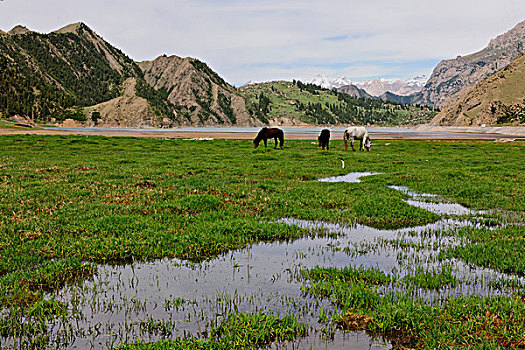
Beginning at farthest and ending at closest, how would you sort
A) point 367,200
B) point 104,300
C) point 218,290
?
point 367,200
point 218,290
point 104,300

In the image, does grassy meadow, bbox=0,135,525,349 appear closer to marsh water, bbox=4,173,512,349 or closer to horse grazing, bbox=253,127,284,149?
marsh water, bbox=4,173,512,349

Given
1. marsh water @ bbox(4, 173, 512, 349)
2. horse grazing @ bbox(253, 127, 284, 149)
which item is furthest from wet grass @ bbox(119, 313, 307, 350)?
horse grazing @ bbox(253, 127, 284, 149)

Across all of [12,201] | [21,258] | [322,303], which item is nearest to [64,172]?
[12,201]

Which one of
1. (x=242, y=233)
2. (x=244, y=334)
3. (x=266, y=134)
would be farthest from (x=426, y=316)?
(x=266, y=134)

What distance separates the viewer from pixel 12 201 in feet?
49.6

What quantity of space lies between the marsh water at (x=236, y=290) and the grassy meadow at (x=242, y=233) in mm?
340

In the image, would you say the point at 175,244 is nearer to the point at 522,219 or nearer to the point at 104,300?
the point at 104,300

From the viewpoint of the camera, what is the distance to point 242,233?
12.1 m

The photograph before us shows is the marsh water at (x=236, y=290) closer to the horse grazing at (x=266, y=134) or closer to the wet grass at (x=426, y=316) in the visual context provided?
the wet grass at (x=426, y=316)

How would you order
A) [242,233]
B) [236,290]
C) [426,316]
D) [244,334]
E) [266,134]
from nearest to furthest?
[244,334] < [426,316] < [236,290] < [242,233] < [266,134]

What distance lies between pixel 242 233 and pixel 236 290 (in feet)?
13.7

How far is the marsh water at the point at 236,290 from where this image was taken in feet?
20.3

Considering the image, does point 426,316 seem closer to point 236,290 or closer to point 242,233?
point 236,290

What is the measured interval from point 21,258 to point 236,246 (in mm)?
5745
